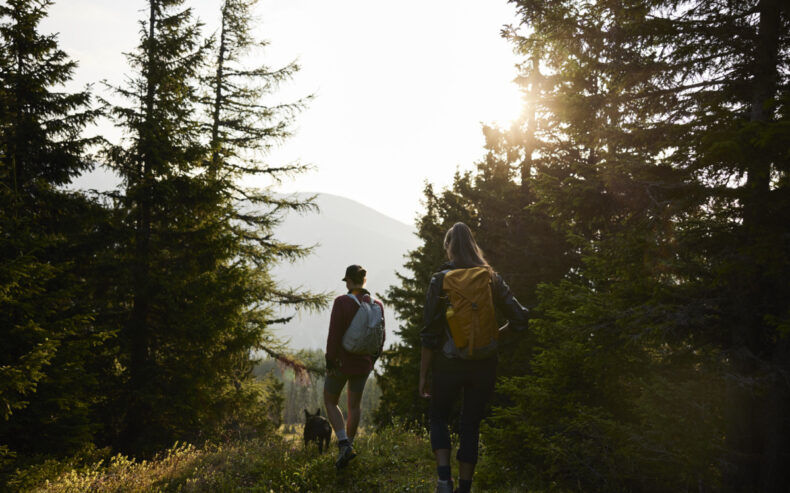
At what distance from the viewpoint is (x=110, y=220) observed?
Result: 872cm

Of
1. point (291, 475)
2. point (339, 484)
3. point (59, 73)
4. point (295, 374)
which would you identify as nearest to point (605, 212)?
point (339, 484)

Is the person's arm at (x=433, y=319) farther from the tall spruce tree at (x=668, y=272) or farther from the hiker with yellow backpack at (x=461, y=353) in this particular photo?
the tall spruce tree at (x=668, y=272)

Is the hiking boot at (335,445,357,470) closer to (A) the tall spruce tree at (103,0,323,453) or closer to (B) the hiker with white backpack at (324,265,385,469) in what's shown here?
(B) the hiker with white backpack at (324,265,385,469)

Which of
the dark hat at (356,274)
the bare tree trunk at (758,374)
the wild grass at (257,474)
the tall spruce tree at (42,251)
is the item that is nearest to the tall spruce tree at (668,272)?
the bare tree trunk at (758,374)

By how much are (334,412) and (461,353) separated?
8.37 ft

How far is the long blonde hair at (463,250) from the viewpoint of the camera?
4137 mm

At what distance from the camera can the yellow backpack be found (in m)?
3.79

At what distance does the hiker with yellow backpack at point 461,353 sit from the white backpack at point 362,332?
58.9 inches

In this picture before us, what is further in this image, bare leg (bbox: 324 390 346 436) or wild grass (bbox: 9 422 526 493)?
bare leg (bbox: 324 390 346 436)

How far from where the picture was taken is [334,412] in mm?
5578

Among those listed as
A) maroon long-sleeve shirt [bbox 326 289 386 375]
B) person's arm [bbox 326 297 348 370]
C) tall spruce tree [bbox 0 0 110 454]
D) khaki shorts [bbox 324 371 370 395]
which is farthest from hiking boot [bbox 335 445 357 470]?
tall spruce tree [bbox 0 0 110 454]

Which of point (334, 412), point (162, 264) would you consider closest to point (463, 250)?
point (334, 412)

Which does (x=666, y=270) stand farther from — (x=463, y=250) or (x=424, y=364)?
(x=424, y=364)

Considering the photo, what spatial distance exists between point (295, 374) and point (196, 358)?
282 inches
